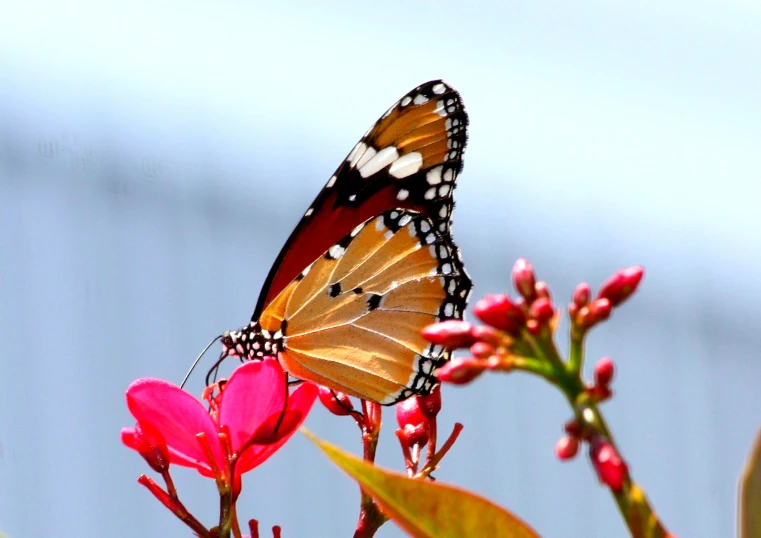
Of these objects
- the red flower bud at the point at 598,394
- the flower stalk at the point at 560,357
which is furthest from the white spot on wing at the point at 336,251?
the red flower bud at the point at 598,394

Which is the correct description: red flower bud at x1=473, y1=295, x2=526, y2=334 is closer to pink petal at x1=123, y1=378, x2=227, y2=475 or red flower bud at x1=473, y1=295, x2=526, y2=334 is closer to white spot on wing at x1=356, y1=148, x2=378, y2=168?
pink petal at x1=123, y1=378, x2=227, y2=475

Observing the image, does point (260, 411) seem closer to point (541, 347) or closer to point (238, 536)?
point (238, 536)

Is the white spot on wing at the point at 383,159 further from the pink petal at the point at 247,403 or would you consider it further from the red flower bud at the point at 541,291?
the red flower bud at the point at 541,291

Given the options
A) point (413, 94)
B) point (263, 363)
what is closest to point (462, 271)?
point (413, 94)

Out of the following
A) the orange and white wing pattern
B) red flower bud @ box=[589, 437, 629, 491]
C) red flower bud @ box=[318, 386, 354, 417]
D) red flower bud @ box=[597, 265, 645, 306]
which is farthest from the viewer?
the orange and white wing pattern

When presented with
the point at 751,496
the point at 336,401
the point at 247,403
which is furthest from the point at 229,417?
the point at 751,496

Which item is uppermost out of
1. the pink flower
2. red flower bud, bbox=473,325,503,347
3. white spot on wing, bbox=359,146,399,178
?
white spot on wing, bbox=359,146,399,178

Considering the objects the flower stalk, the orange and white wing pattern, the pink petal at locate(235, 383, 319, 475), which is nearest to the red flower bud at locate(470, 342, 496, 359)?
the flower stalk

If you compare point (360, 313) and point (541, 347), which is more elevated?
point (541, 347)
